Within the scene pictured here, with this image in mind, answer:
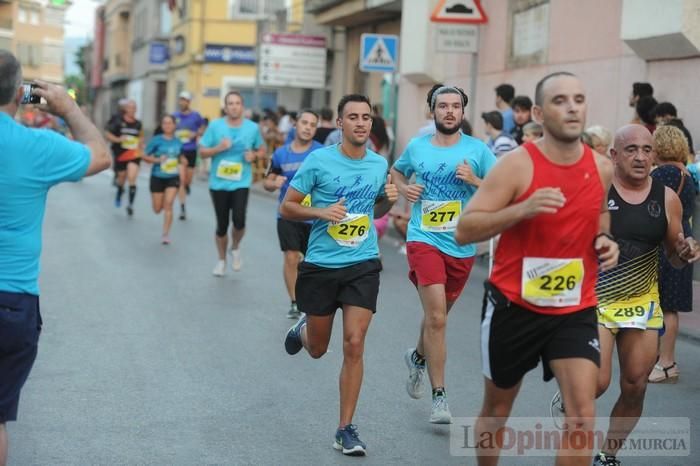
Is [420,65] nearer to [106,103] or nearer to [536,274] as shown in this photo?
[536,274]

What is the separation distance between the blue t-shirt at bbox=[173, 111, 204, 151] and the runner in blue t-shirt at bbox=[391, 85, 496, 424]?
15.3 m

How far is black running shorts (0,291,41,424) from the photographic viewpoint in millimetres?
4609

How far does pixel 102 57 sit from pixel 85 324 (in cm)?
8206

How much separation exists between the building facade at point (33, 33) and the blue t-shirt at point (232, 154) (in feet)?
290

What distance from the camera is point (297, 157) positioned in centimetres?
1077

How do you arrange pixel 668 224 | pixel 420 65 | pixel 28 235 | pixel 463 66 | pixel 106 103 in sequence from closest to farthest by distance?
pixel 28 235
pixel 668 224
pixel 463 66
pixel 420 65
pixel 106 103

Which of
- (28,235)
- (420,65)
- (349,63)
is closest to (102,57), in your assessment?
(349,63)

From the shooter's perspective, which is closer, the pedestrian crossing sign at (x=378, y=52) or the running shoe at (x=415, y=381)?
the running shoe at (x=415, y=381)

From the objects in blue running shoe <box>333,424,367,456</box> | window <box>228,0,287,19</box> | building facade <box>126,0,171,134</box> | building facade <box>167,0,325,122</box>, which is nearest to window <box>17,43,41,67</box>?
building facade <box>126,0,171,134</box>

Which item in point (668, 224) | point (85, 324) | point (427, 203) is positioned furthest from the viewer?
point (85, 324)

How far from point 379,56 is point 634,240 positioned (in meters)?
15.7

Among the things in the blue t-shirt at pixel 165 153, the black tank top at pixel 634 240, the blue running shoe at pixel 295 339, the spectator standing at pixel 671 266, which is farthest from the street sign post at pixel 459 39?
the black tank top at pixel 634 240

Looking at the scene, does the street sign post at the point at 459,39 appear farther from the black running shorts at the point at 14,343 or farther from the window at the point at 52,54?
the window at the point at 52,54

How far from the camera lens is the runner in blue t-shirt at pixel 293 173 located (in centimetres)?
1058
